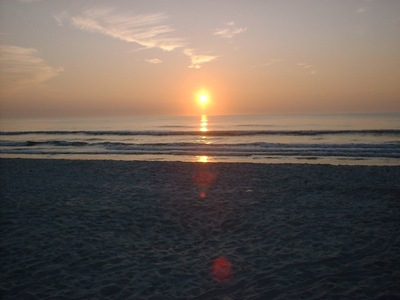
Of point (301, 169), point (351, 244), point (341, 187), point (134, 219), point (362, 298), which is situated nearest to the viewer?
point (362, 298)

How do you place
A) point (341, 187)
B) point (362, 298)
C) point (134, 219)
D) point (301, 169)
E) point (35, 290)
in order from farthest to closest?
point (301, 169)
point (341, 187)
point (134, 219)
point (35, 290)
point (362, 298)

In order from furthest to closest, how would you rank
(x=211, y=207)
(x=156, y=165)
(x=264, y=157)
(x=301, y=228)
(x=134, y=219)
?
(x=264, y=157)
(x=156, y=165)
(x=211, y=207)
(x=134, y=219)
(x=301, y=228)

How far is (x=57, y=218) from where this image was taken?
9.21m

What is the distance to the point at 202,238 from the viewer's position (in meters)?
7.84

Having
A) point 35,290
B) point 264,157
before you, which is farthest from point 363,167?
point 35,290

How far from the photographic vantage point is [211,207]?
33.9ft

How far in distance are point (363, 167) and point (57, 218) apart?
14.7m

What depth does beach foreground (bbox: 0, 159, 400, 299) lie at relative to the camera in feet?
18.2

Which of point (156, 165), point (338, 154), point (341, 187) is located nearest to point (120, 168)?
point (156, 165)

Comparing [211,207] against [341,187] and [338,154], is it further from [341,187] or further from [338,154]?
[338,154]

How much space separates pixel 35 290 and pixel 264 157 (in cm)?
2092

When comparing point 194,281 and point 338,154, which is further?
point 338,154

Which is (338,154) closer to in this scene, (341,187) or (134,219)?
(341,187)

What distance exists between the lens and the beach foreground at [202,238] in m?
5.56
